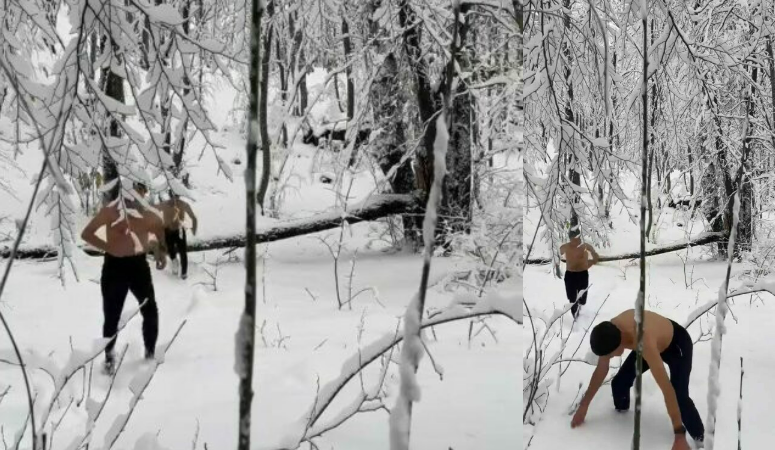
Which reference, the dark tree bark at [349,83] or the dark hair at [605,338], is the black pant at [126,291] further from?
the dark hair at [605,338]

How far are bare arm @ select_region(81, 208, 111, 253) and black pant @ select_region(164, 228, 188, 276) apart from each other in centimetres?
7

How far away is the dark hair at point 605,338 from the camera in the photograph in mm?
900

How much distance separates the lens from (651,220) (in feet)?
2.77

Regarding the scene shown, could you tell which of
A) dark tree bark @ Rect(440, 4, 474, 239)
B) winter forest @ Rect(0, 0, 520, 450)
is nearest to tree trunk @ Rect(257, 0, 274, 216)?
winter forest @ Rect(0, 0, 520, 450)

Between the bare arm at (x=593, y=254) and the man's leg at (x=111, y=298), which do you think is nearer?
the man's leg at (x=111, y=298)

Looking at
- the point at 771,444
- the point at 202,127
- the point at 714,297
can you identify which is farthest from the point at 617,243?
the point at 202,127

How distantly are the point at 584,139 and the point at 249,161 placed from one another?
0.85 metres

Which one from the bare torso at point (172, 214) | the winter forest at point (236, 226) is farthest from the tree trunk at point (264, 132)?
the bare torso at point (172, 214)

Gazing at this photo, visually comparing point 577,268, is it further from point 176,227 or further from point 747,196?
point 176,227

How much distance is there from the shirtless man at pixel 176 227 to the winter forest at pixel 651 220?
0.45 m

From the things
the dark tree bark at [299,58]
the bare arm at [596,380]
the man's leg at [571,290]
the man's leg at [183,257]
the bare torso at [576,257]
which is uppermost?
the dark tree bark at [299,58]

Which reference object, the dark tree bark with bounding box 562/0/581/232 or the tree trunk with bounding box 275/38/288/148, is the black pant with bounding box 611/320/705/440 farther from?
the tree trunk with bounding box 275/38/288/148

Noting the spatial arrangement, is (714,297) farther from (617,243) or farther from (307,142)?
(307,142)

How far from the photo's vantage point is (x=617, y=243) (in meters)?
0.92
